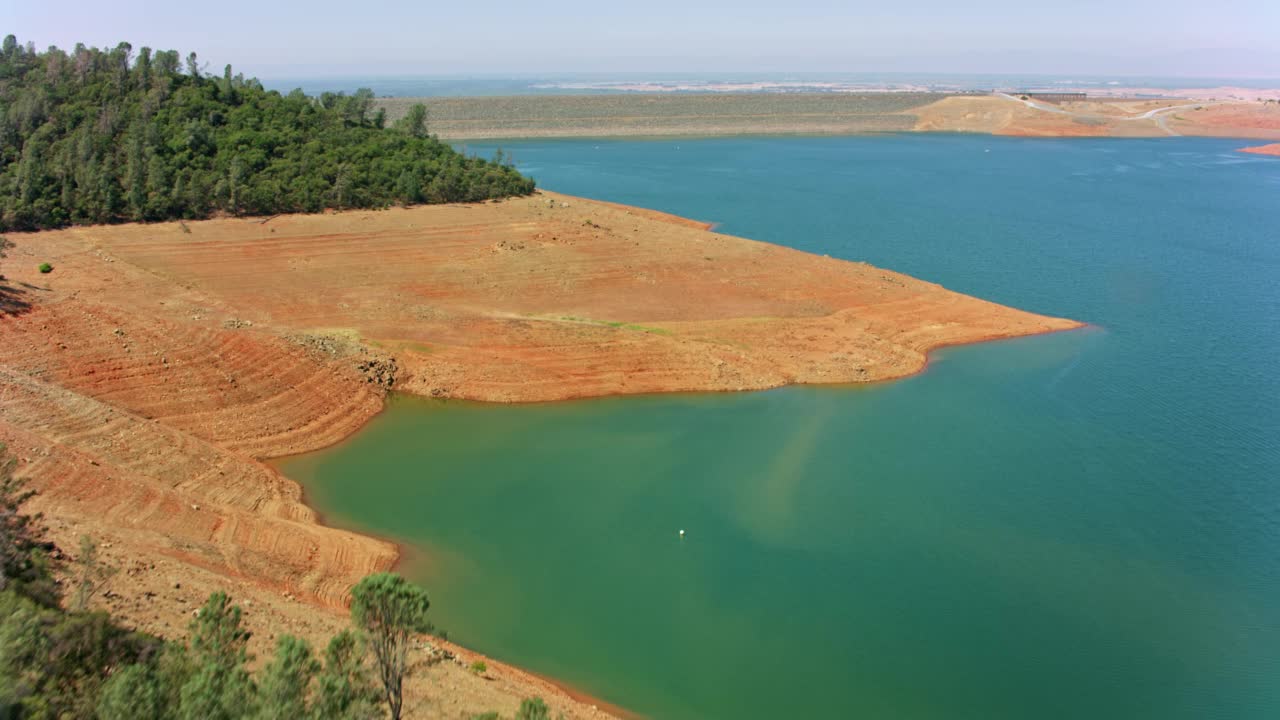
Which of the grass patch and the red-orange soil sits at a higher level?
the red-orange soil

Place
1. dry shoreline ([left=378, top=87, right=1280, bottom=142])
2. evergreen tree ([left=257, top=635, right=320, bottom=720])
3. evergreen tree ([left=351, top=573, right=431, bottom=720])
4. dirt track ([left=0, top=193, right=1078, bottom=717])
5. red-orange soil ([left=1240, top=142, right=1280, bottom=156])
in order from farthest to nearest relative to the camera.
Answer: dry shoreline ([left=378, top=87, right=1280, bottom=142]), red-orange soil ([left=1240, top=142, right=1280, bottom=156]), dirt track ([left=0, top=193, right=1078, bottom=717]), evergreen tree ([left=351, top=573, right=431, bottom=720]), evergreen tree ([left=257, top=635, right=320, bottom=720])

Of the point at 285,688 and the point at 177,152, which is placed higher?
the point at 177,152

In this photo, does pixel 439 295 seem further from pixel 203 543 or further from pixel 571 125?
pixel 571 125

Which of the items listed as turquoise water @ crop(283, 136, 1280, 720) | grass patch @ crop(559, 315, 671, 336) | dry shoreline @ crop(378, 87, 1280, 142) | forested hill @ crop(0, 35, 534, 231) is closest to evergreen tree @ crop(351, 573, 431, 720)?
turquoise water @ crop(283, 136, 1280, 720)

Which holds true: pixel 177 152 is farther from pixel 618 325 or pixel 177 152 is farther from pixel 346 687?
pixel 346 687

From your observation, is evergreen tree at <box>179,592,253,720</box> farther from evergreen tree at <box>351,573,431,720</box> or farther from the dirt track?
the dirt track

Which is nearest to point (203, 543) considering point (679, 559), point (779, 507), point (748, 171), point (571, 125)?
point (679, 559)

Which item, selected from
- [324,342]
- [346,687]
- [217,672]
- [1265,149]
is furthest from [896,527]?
[1265,149]
